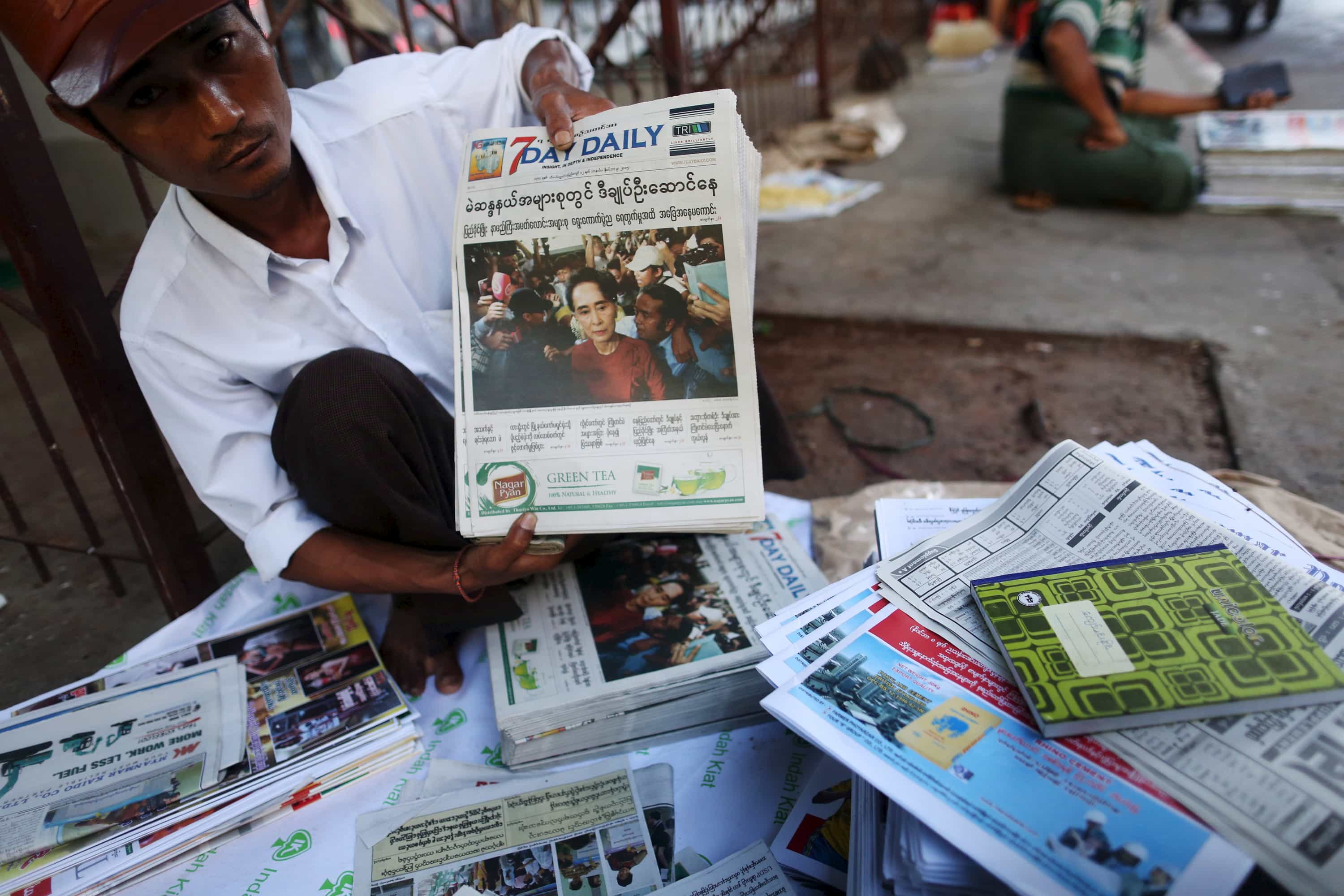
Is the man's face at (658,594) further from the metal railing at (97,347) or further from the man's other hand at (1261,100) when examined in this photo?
the man's other hand at (1261,100)

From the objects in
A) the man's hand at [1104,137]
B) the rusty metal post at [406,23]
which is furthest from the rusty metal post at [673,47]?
the man's hand at [1104,137]

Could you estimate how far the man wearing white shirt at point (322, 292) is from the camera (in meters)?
1.01

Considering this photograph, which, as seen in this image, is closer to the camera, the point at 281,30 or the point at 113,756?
the point at 113,756

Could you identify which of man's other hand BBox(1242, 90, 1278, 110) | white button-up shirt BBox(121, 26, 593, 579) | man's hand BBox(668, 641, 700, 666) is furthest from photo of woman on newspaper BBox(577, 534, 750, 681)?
man's other hand BBox(1242, 90, 1278, 110)

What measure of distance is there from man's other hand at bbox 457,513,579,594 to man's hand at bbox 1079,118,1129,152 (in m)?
2.93

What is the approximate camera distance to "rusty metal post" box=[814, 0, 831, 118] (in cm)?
469

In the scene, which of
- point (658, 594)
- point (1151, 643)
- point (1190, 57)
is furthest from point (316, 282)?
point (1190, 57)

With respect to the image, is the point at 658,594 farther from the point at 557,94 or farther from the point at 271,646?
the point at 557,94

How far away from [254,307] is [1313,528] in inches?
66.5

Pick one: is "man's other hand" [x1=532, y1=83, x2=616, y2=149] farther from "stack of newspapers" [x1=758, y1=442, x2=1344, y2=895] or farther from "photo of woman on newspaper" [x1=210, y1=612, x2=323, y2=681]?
"photo of woman on newspaper" [x1=210, y1=612, x2=323, y2=681]

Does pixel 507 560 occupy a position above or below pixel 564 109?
below

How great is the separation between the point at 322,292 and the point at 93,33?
40 cm

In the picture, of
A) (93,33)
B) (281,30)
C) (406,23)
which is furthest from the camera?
(406,23)

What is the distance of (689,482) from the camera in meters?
1.04
